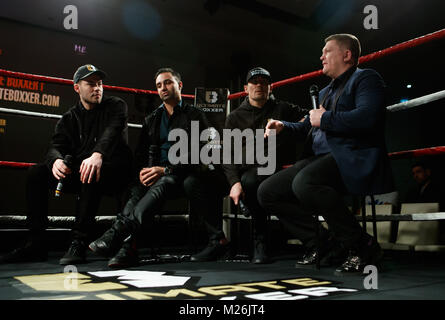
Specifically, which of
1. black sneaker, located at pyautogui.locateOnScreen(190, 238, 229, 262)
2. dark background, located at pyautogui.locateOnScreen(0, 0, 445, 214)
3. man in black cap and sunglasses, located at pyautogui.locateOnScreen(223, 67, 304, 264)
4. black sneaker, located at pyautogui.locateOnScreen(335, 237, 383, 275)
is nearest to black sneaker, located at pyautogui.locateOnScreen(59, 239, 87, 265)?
black sneaker, located at pyautogui.locateOnScreen(190, 238, 229, 262)

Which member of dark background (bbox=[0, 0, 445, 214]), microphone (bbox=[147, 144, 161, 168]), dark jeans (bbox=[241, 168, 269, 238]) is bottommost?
dark jeans (bbox=[241, 168, 269, 238])

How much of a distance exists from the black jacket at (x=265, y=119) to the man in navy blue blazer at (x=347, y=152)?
0.39 meters

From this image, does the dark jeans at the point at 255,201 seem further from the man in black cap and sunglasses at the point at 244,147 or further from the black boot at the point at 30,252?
the black boot at the point at 30,252

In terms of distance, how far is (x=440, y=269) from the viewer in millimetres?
1944

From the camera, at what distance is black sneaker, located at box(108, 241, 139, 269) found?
6.07 feet

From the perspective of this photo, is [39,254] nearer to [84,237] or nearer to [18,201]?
[84,237]

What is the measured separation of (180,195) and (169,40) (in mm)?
3770

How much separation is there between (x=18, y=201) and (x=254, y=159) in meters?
3.11

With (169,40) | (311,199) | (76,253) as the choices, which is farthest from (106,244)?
(169,40)

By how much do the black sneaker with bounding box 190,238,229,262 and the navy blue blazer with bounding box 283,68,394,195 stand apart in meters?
0.88

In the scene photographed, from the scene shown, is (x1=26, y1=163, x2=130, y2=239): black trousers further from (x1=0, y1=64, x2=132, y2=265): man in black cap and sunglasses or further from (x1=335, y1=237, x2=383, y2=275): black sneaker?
(x1=335, y1=237, x2=383, y2=275): black sneaker

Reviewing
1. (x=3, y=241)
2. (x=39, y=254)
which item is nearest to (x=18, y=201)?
(x=3, y=241)

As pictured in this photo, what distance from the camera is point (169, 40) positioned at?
553cm

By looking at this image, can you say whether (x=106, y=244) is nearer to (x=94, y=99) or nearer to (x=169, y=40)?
(x=94, y=99)
